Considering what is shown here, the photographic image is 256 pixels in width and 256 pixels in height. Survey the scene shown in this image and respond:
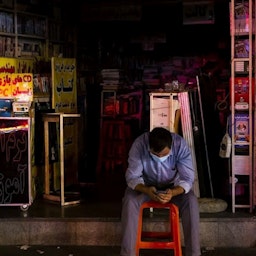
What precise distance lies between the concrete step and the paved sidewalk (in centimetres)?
6

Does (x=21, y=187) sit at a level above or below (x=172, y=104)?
below

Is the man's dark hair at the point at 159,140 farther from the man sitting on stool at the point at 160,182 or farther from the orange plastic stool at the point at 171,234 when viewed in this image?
the orange plastic stool at the point at 171,234

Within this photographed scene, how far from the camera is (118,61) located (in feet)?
34.0

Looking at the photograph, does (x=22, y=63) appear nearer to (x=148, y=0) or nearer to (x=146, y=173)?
(x=146, y=173)

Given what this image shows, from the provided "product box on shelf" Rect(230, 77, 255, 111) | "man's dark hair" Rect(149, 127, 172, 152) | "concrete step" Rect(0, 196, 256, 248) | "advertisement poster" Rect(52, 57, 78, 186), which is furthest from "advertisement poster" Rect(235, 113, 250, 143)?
"advertisement poster" Rect(52, 57, 78, 186)

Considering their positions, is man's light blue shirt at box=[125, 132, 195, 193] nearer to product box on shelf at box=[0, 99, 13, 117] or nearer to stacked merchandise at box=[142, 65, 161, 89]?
product box on shelf at box=[0, 99, 13, 117]

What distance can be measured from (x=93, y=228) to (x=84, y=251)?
0.24m

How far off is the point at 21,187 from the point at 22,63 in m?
1.61

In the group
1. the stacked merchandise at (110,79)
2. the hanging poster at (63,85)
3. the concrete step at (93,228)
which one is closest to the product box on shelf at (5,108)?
the hanging poster at (63,85)

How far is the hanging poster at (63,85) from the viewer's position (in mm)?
7059

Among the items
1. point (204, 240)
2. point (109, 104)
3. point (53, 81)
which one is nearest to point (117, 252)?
point (204, 240)

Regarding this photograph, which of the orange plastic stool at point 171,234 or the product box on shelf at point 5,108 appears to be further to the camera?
the product box on shelf at point 5,108

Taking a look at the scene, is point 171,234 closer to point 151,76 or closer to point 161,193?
point 161,193

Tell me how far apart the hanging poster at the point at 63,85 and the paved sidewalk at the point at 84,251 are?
1860 millimetres
